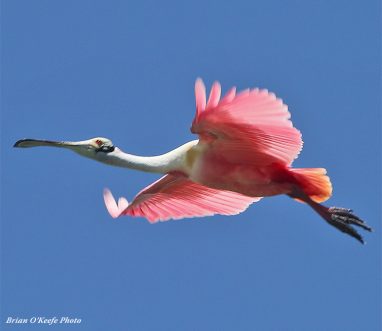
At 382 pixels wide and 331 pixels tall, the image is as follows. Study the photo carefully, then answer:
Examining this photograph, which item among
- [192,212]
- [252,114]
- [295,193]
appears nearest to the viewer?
[252,114]

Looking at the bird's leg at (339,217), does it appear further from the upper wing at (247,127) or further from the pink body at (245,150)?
the upper wing at (247,127)

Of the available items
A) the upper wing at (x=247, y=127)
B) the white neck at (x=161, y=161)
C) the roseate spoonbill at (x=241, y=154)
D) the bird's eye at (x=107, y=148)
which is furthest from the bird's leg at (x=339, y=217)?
the bird's eye at (x=107, y=148)

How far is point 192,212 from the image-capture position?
12.1 metres

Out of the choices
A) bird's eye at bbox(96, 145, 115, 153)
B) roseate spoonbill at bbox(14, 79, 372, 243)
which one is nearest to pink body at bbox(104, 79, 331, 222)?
roseate spoonbill at bbox(14, 79, 372, 243)

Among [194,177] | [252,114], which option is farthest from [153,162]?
Result: [252,114]

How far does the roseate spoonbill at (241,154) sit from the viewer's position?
9.95 metres

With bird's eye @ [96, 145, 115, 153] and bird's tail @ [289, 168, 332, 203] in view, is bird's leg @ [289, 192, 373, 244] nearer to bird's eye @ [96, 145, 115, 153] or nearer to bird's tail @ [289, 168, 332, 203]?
bird's tail @ [289, 168, 332, 203]

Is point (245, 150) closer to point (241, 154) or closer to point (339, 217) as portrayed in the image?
point (241, 154)

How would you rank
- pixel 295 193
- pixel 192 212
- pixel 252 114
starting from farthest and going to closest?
pixel 192 212 < pixel 295 193 < pixel 252 114

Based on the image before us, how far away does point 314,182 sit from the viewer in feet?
35.0

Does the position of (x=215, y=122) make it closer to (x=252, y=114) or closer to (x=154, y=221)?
(x=252, y=114)

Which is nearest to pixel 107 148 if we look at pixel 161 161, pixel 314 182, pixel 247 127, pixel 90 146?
pixel 90 146

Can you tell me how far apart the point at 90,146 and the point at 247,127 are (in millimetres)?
1766

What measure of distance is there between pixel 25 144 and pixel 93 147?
24.1 inches
